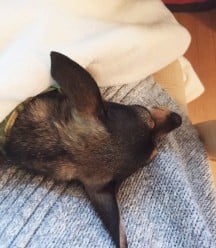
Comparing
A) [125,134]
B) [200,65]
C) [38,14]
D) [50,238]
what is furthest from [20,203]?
[200,65]

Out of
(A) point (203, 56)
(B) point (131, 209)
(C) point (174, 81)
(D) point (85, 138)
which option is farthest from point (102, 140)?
(A) point (203, 56)

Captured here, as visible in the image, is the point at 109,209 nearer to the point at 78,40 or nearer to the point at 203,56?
the point at 78,40

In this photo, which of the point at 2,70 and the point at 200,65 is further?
the point at 200,65

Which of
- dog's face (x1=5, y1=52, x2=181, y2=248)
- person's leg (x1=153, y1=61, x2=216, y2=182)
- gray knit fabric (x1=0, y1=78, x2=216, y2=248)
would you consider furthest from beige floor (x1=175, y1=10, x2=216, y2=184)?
dog's face (x1=5, y1=52, x2=181, y2=248)

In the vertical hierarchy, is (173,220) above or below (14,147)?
below

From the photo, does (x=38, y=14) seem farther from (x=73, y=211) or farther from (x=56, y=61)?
(x=73, y=211)

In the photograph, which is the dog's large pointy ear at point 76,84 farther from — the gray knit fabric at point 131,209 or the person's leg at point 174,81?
the person's leg at point 174,81

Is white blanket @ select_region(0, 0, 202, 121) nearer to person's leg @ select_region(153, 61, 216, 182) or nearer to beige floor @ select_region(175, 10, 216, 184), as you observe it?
person's leg @ select_region(153, 61, 216, 182)
